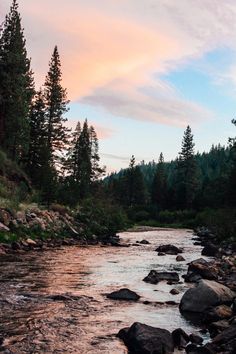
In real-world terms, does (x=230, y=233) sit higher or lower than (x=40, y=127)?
lower

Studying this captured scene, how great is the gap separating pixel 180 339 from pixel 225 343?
1.15 meters

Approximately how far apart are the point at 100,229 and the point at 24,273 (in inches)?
904

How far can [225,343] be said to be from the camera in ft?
31.6

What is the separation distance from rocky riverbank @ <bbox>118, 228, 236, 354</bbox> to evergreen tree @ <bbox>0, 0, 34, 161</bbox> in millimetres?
28783

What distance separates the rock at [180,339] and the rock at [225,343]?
749mm

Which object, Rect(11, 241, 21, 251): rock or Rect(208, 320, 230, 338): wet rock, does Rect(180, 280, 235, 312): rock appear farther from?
Rect(11, 241, 21, 251): rock

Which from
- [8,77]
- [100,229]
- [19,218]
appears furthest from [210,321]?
[8,77]

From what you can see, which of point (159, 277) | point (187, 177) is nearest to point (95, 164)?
point (187, 177)

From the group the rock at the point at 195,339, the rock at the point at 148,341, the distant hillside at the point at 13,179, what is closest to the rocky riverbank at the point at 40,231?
the distant hillside at the point at 13,179

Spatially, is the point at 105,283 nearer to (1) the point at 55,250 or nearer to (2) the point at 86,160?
(1) the point at 55,250

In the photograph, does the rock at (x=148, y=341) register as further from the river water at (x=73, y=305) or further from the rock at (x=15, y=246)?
the rock at (x=15, y=246)

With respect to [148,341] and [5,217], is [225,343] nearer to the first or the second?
[148,341]

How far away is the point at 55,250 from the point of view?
91.4ft

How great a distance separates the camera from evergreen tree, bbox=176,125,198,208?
93.2 meters
